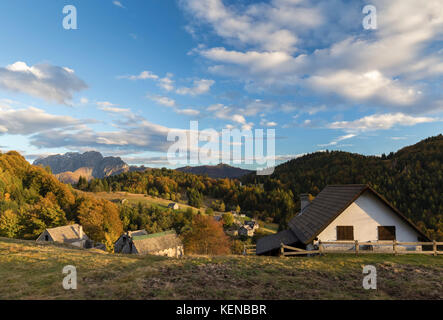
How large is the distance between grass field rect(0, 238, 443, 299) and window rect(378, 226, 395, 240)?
5.37 meters

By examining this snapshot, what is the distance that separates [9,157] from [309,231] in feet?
493

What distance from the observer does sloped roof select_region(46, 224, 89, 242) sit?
1800 inches

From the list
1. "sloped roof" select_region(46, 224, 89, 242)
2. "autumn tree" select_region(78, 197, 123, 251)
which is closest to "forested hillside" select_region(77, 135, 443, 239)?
"autumn tree" select_region(78, 197, 123, 251)

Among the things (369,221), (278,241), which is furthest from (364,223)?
(278,241)

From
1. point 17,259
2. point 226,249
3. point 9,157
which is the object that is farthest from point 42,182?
point 17,259

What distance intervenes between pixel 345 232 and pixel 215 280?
14539mm

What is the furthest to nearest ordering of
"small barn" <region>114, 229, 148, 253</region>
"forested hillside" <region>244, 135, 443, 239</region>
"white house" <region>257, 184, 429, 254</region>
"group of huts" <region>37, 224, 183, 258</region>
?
"forested hillside" <region>244, 135, 443, 239</region> < "small barn" <region>114, 229, 148, 253</region> < "group of huts" <region>37, 224, 183, 258</region> < "white house" <region>257, 184, 429, 254</region>

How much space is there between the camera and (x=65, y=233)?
158 feet

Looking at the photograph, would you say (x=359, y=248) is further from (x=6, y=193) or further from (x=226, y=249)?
(x=6, y=193)

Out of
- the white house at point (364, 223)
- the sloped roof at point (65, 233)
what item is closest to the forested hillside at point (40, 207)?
the sloped roof at point (65, 233)

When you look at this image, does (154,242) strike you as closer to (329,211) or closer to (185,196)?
(329,211)

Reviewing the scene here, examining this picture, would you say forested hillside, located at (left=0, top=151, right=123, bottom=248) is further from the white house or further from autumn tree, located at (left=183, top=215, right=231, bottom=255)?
the white house

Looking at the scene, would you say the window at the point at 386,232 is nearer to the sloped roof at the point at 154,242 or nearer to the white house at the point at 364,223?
the white house at the point at 364,223

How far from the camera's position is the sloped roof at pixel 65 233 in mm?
45719
